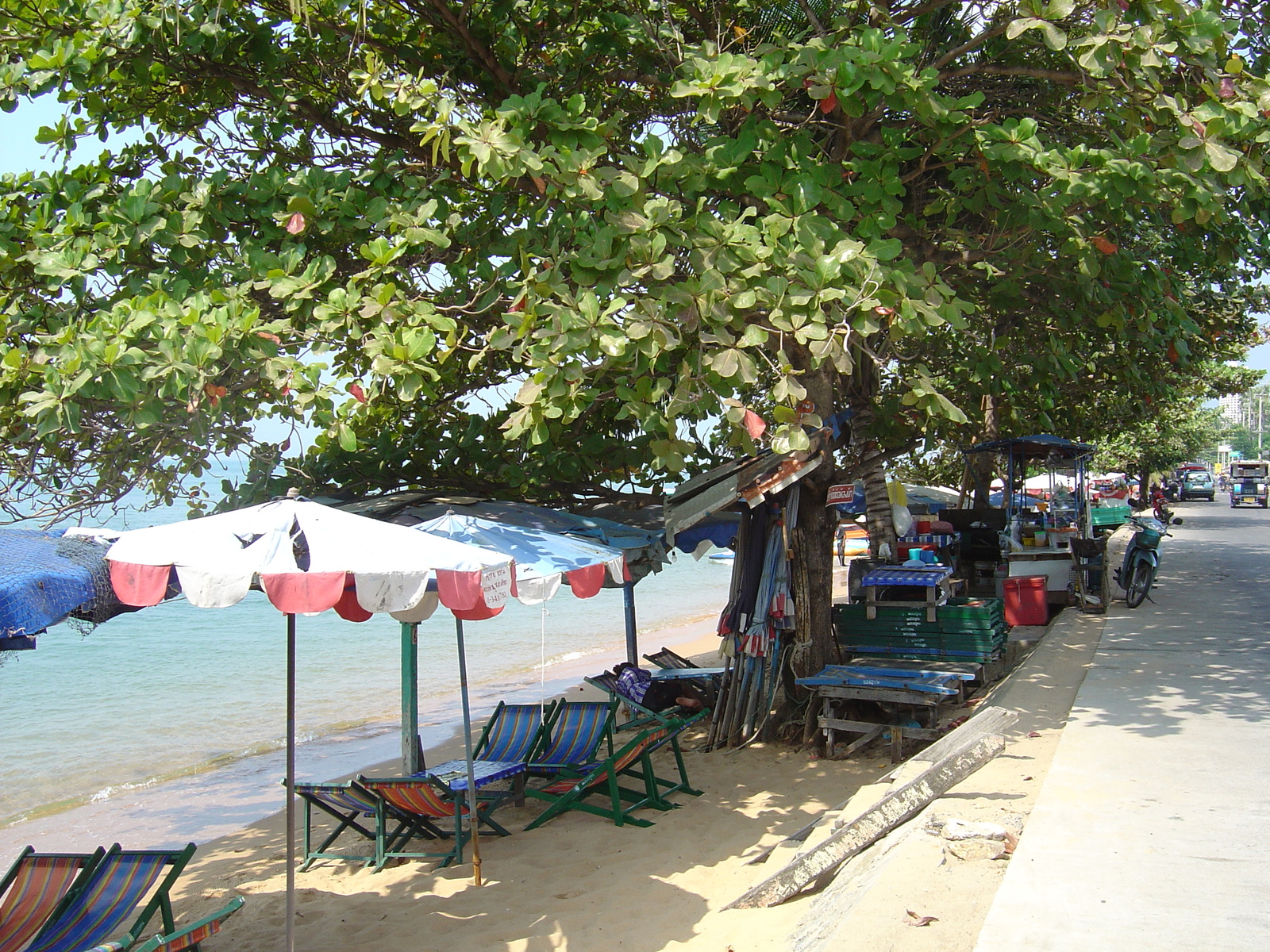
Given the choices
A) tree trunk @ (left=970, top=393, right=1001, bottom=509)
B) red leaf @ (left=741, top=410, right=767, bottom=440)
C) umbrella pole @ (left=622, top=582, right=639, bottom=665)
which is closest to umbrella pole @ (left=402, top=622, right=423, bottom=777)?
red leaf @ (left=741, top=410, right=767, bottom=440)

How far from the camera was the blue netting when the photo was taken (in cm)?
351

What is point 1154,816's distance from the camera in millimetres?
4320

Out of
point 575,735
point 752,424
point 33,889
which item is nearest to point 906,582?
point 575,735

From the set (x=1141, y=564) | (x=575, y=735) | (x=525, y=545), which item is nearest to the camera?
(x=525, y=545)

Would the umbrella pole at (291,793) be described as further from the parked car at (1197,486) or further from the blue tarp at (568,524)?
the parked car at (1197,486)

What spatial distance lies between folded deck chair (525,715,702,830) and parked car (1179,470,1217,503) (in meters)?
56.2

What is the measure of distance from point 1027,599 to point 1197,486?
5100 cm

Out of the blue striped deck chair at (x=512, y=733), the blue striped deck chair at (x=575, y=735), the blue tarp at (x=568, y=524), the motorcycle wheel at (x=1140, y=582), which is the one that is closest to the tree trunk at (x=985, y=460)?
the motorcycle wheel at (x=1140, y=582)

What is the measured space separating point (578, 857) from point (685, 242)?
3980 mm

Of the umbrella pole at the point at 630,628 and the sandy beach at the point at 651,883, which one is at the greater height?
the umbrella pole at the point at 630,628

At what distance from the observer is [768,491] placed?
22.4 feet

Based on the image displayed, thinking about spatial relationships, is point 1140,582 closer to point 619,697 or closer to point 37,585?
point 619,697

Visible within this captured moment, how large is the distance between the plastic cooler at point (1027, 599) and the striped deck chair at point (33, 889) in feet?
32.9

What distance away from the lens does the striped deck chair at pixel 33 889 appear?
421 centimetres
